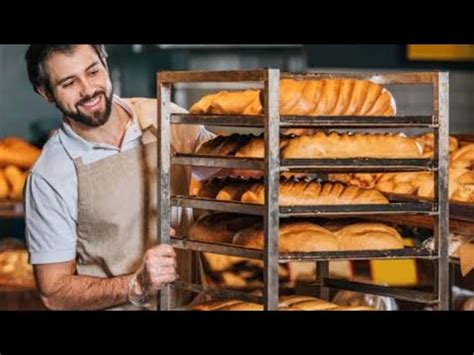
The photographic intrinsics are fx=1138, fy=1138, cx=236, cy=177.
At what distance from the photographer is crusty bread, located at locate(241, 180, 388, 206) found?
2781 millimetres

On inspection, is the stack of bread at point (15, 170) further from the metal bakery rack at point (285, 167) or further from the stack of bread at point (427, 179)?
the stack of bread at point (427, 179)

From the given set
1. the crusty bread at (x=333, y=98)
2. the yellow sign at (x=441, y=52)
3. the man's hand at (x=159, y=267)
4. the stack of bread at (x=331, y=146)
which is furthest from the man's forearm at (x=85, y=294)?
the yellow sign at (x=441, y=52)

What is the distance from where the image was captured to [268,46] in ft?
16.6

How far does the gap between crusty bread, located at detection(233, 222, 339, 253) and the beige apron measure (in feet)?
2.02

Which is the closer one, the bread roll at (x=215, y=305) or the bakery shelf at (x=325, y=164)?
the bakery shelf at (x=325, y=164)

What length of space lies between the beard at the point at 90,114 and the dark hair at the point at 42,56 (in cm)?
10

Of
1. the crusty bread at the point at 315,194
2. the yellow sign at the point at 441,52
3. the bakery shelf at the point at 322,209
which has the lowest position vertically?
the bakery shelf at the point at 322,209

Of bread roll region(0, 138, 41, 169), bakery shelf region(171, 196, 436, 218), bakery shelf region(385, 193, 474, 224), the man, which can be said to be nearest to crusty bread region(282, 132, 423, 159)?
bakery shelf region(171, 196, 436, 218)

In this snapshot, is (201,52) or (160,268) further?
(201,52)

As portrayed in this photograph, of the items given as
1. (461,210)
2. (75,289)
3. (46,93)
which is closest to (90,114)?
(46,93)

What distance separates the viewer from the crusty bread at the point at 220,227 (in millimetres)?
2973
